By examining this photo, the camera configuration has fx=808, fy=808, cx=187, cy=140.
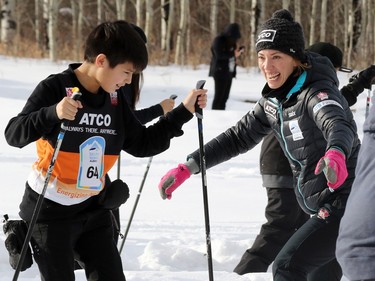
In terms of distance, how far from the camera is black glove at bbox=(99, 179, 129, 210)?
348 centimetres

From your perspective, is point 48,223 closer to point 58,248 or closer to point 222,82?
point 58,248

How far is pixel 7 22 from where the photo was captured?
77.8ft

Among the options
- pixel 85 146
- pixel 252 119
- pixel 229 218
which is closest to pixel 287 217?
pixel 252 119

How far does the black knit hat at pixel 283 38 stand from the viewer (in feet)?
12.2

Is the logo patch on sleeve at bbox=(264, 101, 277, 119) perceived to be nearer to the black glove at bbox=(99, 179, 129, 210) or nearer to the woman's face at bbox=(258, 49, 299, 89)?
the woman's face at bbox=(258, 49, 299, 89)

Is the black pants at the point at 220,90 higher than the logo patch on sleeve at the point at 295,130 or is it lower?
lower

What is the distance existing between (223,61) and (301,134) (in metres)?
9.85

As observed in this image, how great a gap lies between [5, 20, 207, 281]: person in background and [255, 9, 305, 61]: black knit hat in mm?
675

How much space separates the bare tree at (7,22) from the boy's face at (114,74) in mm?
20744

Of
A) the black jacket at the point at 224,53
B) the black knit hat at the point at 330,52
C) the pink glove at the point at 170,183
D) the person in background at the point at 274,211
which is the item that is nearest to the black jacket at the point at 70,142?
the pink glove at the point at 170,183

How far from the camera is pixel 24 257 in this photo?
3381 mm

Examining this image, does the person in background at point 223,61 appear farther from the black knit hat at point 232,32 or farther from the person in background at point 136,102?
the person in background at point 136,102

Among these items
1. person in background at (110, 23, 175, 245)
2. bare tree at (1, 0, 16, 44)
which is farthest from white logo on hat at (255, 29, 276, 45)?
bare tree at (1, 0, 16, 44)

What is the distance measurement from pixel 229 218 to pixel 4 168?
2814 millimetres
